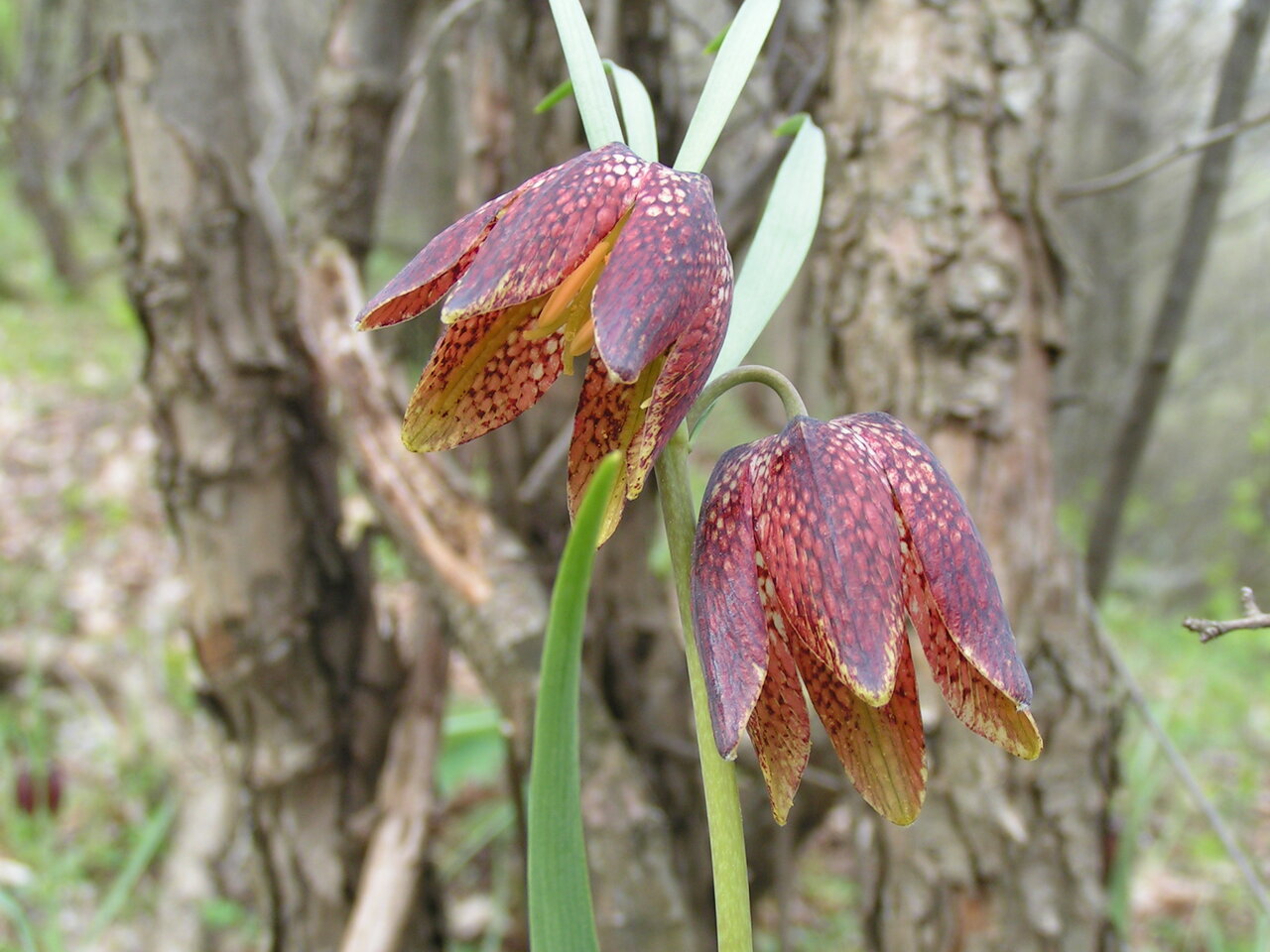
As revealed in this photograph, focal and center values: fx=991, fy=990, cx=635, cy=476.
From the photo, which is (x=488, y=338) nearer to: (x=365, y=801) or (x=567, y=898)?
(x=567, y=898)

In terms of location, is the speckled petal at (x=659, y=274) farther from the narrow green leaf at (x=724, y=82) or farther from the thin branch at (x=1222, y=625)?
the thin branch at (x=1222, y=625)

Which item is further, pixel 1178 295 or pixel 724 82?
pixel 1178 295

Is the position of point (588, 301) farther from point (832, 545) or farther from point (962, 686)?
point (962, 686)

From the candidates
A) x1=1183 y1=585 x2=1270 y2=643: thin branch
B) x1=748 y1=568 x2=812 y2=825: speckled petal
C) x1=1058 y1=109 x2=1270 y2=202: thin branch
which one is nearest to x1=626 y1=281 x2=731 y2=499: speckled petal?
x1=748 y1=568 x2=812 y2=825: speckled petal

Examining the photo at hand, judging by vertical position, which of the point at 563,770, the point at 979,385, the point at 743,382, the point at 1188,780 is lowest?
the point at 1188,780

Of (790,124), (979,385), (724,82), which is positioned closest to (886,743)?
(724,82)

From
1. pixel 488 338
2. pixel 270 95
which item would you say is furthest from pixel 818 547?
pixel 270 95

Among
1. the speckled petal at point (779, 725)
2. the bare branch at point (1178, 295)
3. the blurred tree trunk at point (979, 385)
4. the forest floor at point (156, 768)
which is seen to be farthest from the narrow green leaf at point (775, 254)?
the bare branch at point (1178, 295)

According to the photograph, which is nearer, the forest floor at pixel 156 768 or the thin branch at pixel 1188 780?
the thin branch at pixel 1188 780
